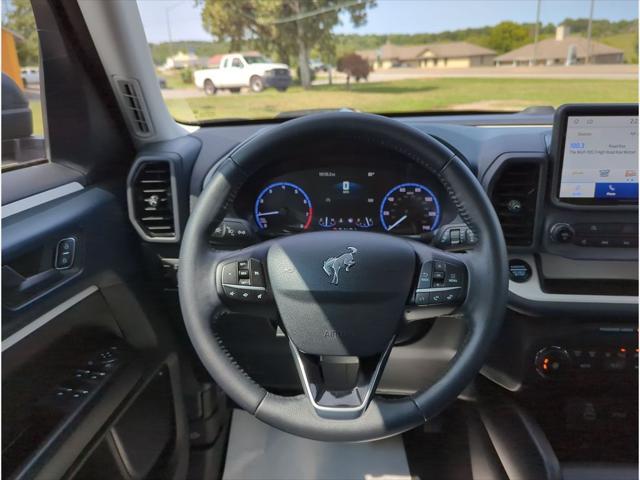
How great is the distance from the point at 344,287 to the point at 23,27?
4.57 ft

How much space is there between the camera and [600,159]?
6.14ft

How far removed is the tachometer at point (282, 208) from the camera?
188cm

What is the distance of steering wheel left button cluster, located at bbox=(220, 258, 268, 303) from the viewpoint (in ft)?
4.50

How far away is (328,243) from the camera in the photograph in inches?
54.3

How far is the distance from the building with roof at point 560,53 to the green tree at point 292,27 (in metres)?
0.57

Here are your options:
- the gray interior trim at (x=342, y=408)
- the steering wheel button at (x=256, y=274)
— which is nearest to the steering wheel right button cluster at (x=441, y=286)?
the gray interior trim at (x=342, y=408)

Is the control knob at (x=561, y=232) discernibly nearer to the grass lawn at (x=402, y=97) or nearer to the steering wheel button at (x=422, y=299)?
the grass lawn at (x=402, y=97)

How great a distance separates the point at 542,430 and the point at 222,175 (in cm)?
156

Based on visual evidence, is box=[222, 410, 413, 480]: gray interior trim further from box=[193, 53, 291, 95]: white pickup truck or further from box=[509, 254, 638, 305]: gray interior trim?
box=[193, 53, 291, 95]: white pickup truck

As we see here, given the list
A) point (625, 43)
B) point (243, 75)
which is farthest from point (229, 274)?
point (625, 43)

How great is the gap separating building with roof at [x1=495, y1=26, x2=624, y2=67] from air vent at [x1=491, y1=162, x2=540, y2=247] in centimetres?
39

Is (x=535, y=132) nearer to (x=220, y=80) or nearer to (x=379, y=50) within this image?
(x=379, y=50)

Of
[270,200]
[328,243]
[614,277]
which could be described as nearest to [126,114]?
[270,200]

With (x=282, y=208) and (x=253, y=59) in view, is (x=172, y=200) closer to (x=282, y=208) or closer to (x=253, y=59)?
(x=282, y=208)
